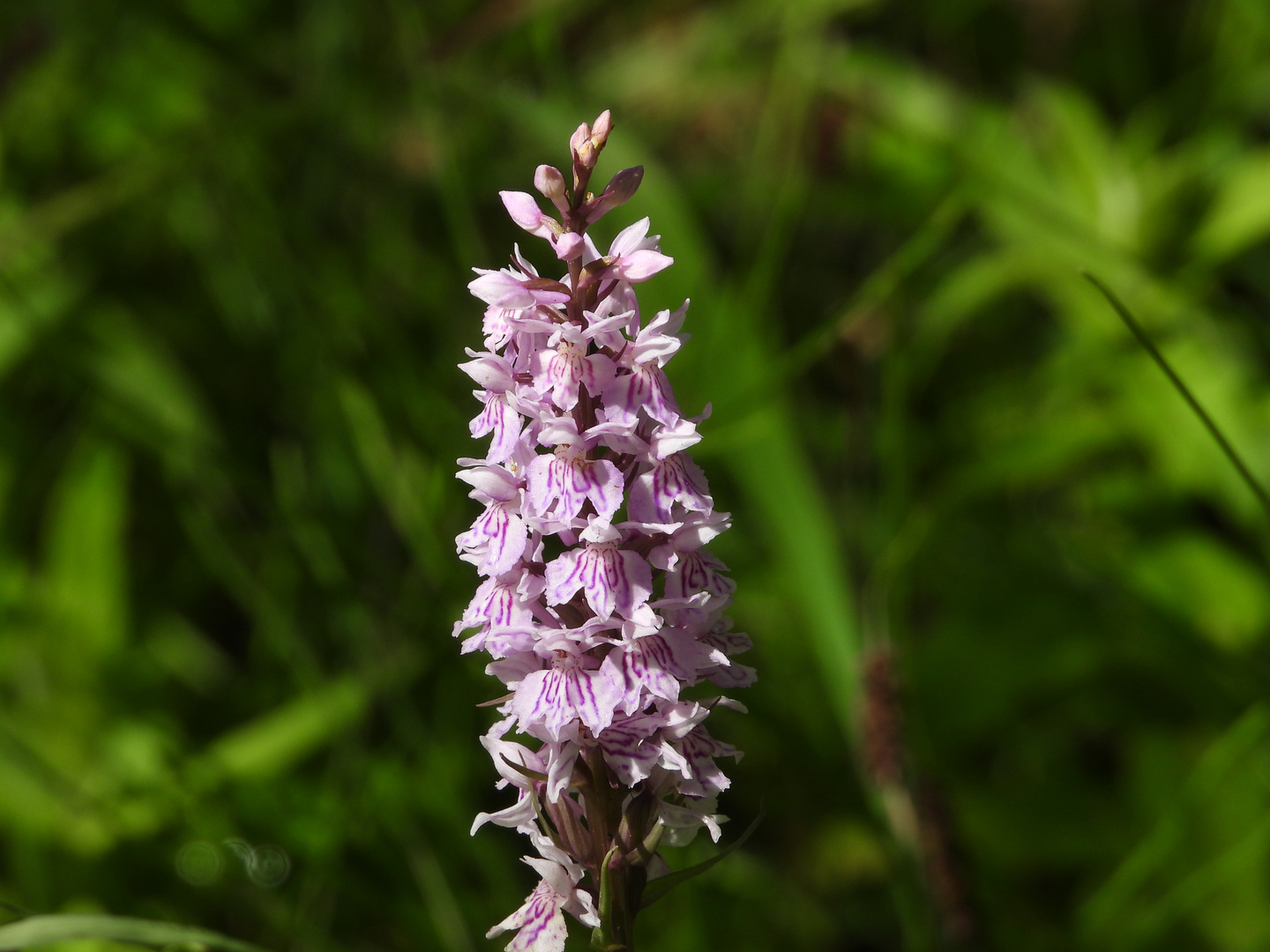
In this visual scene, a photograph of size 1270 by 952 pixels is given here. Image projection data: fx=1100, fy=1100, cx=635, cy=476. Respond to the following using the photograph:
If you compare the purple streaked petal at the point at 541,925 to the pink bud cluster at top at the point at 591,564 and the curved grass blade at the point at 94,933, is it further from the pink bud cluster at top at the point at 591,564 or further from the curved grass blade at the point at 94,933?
the curved grass blade at the point at 94,933

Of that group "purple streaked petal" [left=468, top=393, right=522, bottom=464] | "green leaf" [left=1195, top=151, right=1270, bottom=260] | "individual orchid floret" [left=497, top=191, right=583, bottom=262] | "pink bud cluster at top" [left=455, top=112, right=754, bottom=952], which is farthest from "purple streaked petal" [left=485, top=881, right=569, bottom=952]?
"green leaf" [left=1195, top=151, right=1270, bottom=260]

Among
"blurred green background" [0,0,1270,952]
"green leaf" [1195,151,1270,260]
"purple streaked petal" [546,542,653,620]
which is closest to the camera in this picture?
"purple streaked petal" [546,542,653,620]

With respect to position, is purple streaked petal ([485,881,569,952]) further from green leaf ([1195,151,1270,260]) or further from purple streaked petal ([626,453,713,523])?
green leaf ([1195,151,1270,260])

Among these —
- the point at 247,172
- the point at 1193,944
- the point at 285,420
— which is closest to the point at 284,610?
the point at 285,420

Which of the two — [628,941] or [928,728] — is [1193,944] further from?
[628,941]

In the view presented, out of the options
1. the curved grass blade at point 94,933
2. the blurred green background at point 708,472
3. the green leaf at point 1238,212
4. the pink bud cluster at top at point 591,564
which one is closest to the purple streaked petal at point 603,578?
the pink bud cluster at top at point 591,564

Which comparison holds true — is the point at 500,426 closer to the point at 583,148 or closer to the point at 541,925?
the point at 583,148

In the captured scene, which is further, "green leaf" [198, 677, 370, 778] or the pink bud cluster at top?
"green leaf" [198, 677, 370, 778]
